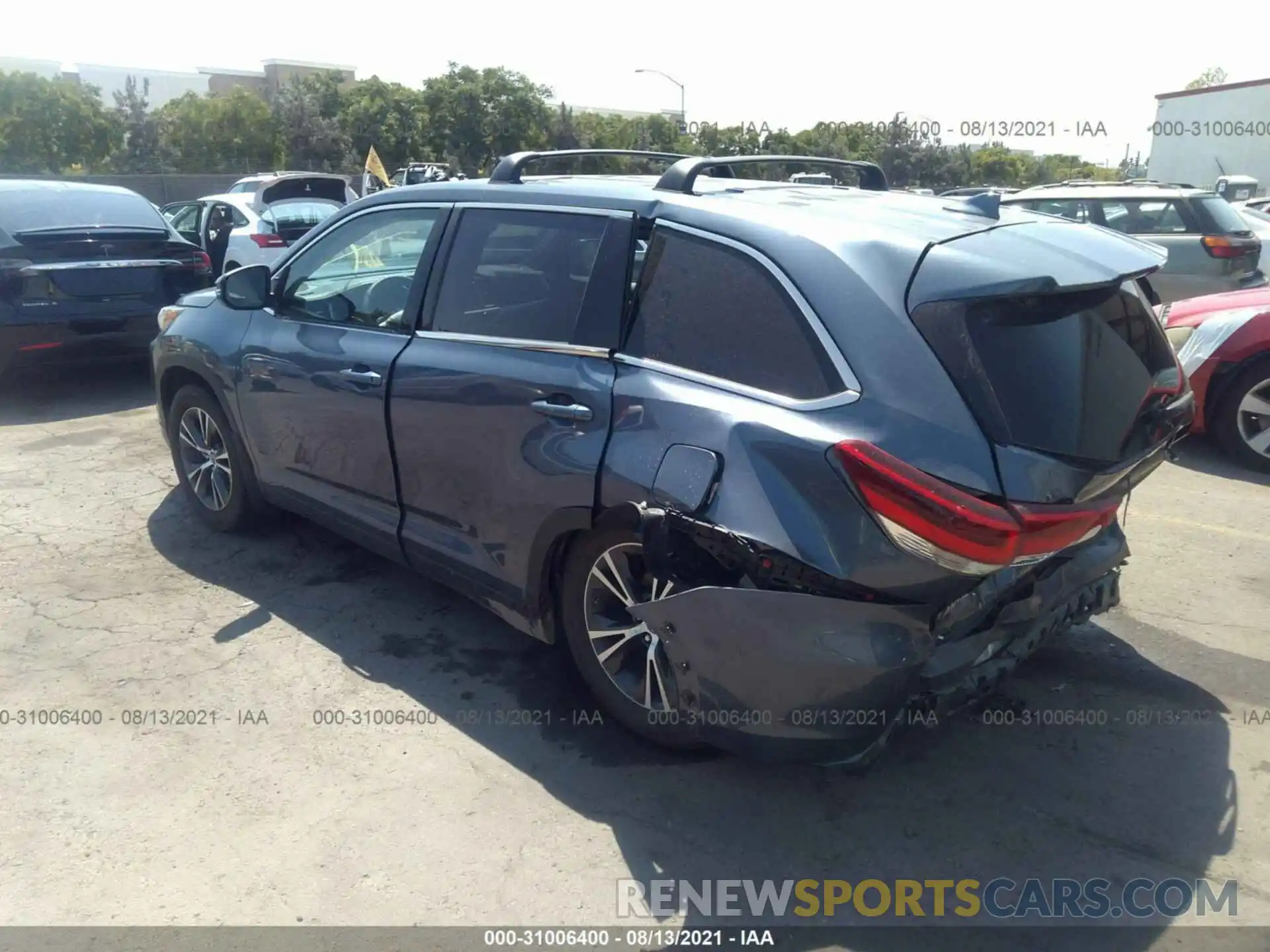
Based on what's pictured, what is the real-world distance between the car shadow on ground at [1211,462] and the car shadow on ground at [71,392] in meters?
7.62

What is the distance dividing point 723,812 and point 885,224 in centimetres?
189

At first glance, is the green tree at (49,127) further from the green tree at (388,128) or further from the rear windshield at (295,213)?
the rear windshield at (295,213)

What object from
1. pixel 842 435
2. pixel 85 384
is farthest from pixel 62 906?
pixel 85 384

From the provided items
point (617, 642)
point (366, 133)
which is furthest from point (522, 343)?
point (366, 133)

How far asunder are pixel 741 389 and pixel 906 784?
1.41 meters

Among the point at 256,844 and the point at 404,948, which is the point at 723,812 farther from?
the point at 256,844

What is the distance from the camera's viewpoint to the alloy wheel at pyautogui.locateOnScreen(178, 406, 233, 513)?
17.5 ft

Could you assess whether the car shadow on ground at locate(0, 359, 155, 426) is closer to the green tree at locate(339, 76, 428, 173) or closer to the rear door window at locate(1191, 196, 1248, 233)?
the rear door window at locate(1191, 196, 1248, 233)

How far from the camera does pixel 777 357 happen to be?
3.03 meters

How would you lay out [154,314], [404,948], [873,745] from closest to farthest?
[404,948] → [873,745] → [154,314]

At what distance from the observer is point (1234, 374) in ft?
21.5

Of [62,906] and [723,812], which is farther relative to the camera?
[723,812]

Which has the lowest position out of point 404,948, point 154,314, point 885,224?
point 404,948

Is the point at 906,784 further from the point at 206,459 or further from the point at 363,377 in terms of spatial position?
the point at 206,459
